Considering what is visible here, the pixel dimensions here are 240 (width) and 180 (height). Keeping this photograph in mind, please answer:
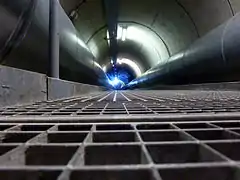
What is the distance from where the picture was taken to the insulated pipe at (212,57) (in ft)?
12.2

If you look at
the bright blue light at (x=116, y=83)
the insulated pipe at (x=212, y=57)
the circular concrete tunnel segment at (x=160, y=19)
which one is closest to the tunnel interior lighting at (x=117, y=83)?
the bright blue light at (x=116, y=83)

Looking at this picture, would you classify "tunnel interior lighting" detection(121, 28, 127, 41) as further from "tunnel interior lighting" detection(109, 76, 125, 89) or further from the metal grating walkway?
"tunnel interior lighting" detection(109, 76, 125, 89)

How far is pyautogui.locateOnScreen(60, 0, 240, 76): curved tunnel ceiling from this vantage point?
522 cm

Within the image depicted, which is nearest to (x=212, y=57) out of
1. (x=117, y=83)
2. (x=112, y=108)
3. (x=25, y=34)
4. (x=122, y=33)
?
(x=25, y=34)

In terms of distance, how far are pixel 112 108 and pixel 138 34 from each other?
24.4ft

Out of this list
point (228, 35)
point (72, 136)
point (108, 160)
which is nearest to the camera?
point (108, 160)

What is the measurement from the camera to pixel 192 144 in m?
0.65

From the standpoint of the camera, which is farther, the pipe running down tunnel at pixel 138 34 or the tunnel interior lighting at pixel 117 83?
the tunnel interior lighting at pixel 117 83

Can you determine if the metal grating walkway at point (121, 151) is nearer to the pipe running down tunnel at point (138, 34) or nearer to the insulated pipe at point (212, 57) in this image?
the pipe running down tunnel at point (138, 34)

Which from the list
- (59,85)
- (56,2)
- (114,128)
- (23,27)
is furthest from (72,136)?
(56,2)

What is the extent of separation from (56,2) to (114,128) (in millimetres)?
1960

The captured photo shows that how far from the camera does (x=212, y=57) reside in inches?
171

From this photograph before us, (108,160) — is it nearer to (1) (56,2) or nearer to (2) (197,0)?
(1) (56,2)

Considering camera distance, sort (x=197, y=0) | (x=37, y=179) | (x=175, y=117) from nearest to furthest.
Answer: (x=37, y=179) < (x=175, y=117) < (x=197, y=0)
